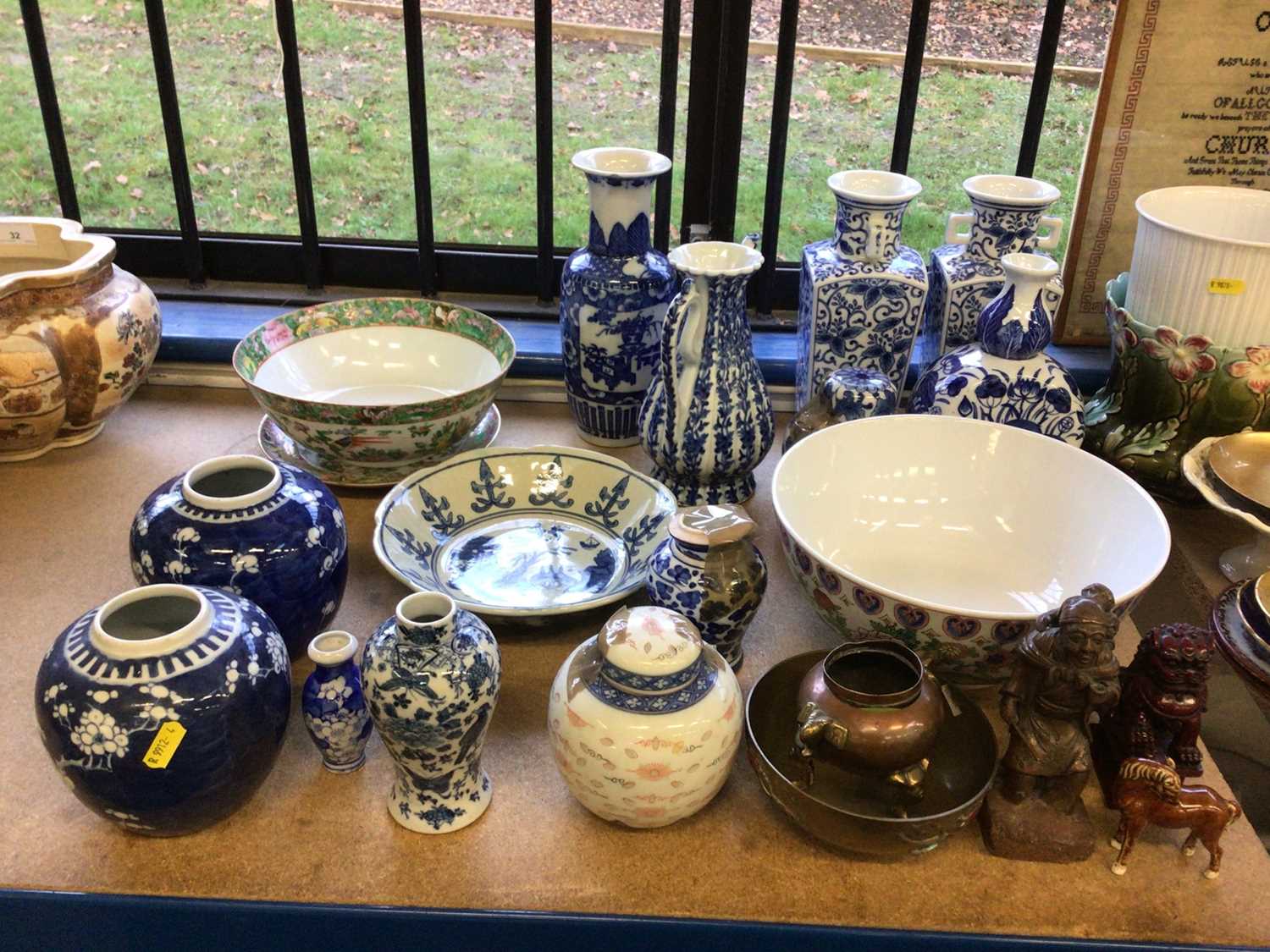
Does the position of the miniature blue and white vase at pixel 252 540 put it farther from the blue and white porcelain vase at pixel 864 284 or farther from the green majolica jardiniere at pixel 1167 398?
the green majolica jardiniere at pixel 1167 398

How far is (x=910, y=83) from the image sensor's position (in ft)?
5.02

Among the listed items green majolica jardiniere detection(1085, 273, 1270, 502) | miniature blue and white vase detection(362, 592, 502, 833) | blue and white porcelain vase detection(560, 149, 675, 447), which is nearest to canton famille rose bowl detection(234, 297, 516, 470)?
blue and white porcelain vase detection(560, 149, 675, 447)

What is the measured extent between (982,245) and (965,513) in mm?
351

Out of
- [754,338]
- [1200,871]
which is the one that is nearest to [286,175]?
[754,338]

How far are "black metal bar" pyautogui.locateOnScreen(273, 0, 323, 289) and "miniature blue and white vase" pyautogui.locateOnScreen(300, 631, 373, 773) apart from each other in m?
0.92

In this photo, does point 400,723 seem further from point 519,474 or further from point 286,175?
point 286,175

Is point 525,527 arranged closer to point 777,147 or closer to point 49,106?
point 777,147

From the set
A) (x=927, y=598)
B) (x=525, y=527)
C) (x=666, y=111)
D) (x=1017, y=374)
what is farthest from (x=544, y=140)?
(x=927, y=598)

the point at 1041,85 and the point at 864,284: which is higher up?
the point at 1041,85

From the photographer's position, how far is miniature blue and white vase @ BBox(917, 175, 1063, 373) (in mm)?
1319

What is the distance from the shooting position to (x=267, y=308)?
1677 mm

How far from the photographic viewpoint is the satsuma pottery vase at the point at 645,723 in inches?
32.7

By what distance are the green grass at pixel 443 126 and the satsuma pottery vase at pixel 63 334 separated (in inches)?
14.2

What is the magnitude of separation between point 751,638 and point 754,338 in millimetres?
647
